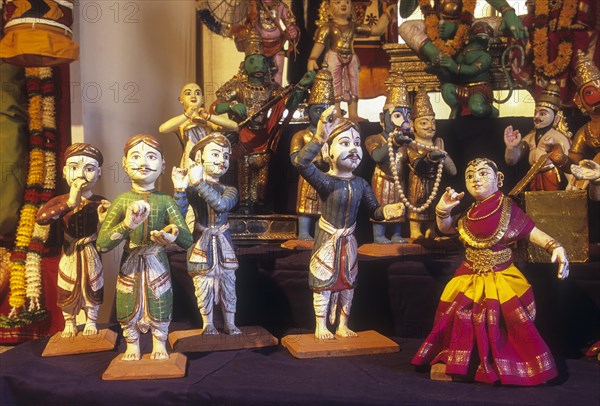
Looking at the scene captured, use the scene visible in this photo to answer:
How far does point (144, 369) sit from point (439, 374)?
0.91 m

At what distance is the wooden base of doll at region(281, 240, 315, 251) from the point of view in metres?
2.83

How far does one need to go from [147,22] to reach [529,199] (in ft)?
7.65

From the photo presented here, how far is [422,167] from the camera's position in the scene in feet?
9.32

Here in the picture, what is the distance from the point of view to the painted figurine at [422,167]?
2.84m

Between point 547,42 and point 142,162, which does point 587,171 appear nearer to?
point 142,162

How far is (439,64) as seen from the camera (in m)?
3.46

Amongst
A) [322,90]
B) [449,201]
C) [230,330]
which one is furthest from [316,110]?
[230,330]

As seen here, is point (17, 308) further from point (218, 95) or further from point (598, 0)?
point (598, 0)

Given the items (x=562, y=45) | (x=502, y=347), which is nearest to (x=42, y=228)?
(x=502, y=347)

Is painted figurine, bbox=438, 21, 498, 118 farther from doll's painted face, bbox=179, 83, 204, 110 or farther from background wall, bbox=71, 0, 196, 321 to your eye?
background wall, bbox=71, 0, 196, 321

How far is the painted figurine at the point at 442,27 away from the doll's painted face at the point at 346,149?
56.2 inches

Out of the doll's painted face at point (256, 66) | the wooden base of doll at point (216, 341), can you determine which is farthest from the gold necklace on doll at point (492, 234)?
the doll's painted face at point (256, 66)

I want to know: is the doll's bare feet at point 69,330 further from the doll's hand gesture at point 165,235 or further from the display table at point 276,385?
the doll's hand gesture at point 165,235

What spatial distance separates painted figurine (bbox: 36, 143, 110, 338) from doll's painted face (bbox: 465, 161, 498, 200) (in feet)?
4.20
